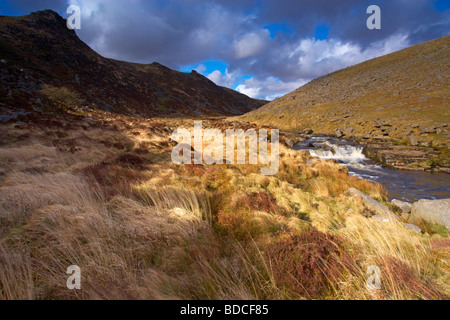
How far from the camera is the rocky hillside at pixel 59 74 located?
76.7ft

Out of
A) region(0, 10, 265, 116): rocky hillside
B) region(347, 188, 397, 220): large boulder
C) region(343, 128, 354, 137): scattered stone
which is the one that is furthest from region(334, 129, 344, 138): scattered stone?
region(0, 10, 265, 116): rocky hillside

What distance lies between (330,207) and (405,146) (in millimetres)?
16187

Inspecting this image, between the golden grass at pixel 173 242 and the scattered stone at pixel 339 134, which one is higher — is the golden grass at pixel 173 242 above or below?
below

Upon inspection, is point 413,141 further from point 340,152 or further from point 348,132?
point 348,132

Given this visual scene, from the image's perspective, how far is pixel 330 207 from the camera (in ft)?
18.9

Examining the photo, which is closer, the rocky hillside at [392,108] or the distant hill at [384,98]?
the rocky hillside at [392,108]

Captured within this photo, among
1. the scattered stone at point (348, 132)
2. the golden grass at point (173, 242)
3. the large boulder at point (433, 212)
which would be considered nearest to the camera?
the golden grass at point (173, 242)

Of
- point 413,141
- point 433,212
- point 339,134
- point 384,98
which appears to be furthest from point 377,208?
point 384,98

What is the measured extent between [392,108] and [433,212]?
28269 millimetres

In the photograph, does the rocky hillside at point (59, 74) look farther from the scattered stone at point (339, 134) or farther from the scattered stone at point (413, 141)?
the scattered stone at point (413, 141)

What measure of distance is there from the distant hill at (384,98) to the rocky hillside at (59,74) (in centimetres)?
3341

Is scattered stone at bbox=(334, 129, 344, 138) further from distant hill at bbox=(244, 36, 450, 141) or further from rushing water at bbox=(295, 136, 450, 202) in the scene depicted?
rushing water at bbox=(295, 136, 450, 202)

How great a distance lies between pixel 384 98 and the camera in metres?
30.3

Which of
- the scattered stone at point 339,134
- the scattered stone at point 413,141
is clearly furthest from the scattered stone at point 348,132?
the scattered stone at point 413,141
